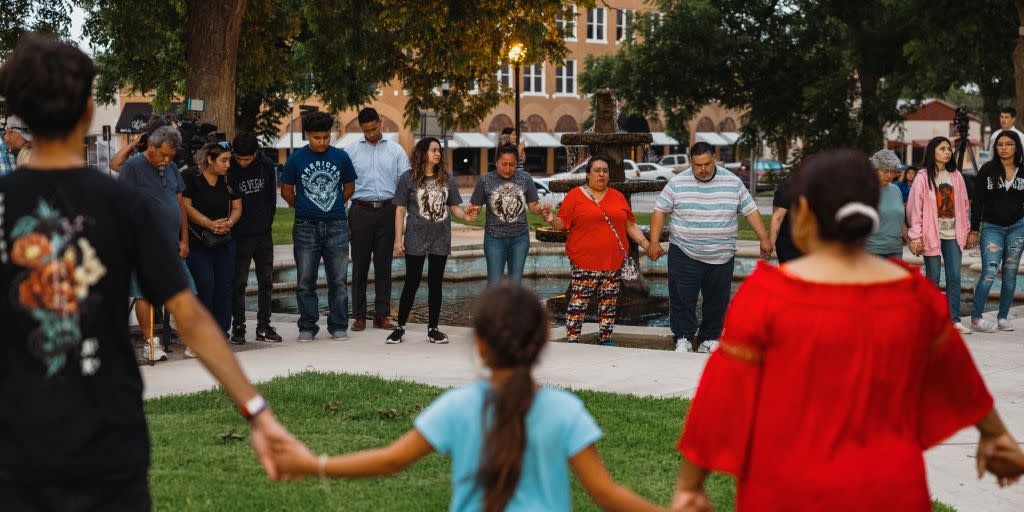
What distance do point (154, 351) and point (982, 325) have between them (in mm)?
7461

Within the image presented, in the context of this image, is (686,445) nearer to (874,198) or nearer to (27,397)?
(874,198)

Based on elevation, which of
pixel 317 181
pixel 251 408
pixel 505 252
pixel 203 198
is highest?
pixel 317 181

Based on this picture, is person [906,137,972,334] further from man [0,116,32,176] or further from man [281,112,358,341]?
man [0,116,32,176]

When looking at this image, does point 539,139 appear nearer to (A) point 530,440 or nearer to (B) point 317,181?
(B) point 317,181

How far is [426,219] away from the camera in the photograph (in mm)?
11039

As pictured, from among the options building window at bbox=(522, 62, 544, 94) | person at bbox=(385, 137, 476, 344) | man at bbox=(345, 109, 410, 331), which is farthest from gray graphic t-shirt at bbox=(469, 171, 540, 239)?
building window at bbox=(522, 62, 544, 94)

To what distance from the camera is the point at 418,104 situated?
75.7 ft

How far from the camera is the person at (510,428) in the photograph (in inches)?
117

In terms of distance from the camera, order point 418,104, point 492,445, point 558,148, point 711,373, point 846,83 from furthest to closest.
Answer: point 558,148 < point 846,83 < point 418,104 < point 711,373 < point 492,445

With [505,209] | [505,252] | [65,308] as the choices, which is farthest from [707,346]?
[65,308]

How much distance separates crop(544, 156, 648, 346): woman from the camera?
434 inches

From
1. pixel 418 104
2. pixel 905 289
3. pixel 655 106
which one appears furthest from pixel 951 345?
pixel 655 106

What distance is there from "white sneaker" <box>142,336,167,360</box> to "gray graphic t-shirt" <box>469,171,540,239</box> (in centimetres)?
290

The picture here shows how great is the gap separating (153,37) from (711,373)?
15.1 m
